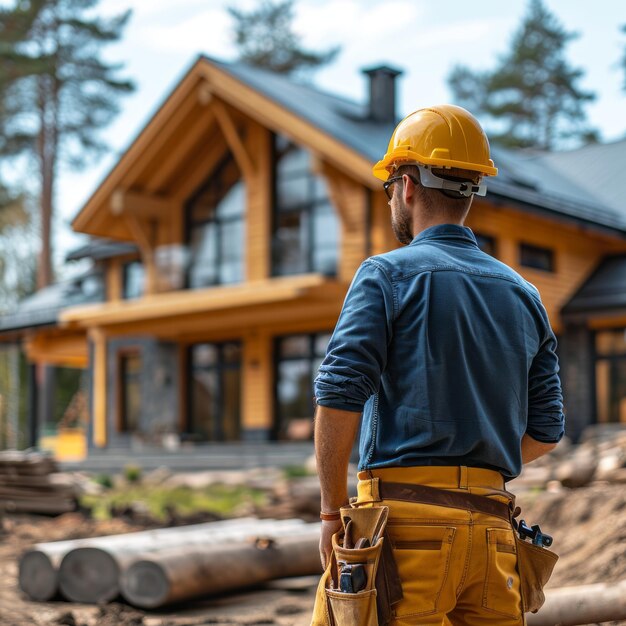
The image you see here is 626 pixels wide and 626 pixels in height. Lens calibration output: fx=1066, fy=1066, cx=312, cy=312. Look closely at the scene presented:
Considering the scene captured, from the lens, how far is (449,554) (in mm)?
2834

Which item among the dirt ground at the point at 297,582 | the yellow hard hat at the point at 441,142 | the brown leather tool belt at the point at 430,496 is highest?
the yellow hard hat at the point at 441,142

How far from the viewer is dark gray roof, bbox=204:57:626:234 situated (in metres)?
20.5

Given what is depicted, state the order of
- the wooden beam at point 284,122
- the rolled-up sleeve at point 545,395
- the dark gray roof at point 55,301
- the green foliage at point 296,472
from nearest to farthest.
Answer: the rolled-up sleeve at point 545,395 → the green foliage at point 296,472 → the wooden beam at point 284,122 → the dark gray roof at point 55,301

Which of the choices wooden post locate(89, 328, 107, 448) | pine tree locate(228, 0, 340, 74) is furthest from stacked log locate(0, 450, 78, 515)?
pine tree locate(228, 0, 340, 74)

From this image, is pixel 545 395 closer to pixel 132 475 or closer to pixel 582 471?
pixel 582 471

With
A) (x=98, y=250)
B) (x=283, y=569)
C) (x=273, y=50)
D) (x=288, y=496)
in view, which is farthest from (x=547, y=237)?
(x=273, y=50)

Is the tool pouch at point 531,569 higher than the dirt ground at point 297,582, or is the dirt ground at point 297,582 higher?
the tool pouch at point 531,569

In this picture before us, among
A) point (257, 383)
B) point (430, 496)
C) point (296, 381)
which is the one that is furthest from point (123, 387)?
point (430, 496)

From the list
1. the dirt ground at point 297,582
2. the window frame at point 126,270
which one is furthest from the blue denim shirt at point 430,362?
the window frame at point 126,270

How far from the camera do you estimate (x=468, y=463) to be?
9.57ft

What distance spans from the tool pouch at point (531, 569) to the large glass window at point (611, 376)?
19.8m

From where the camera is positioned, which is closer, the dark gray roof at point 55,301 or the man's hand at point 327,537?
the man's hand at point 327,537

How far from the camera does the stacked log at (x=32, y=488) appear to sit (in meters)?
13.3

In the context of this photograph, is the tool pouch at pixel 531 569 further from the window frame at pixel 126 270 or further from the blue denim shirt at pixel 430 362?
the window frame at pixel 126 270
